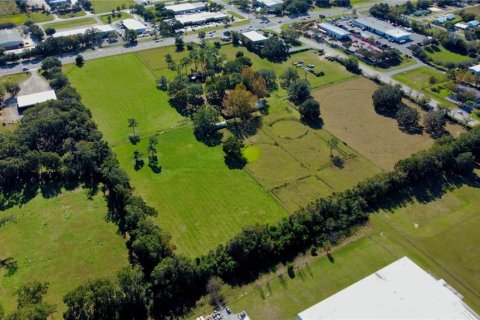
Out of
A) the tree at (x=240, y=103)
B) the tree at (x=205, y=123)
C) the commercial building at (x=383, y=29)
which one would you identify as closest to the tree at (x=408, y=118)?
the tree at (x=240, y=103)

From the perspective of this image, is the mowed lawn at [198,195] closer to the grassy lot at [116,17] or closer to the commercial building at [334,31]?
the commercial building at [334,31]

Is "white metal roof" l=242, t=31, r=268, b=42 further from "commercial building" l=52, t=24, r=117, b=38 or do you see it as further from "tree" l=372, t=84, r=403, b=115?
"tree" l=372, t=84, r=403, b=115

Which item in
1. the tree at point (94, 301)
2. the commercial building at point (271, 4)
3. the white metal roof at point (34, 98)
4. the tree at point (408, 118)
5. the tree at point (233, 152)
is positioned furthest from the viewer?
the commercial building at point (271, 4)

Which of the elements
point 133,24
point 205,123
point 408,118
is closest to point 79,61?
point 133,24

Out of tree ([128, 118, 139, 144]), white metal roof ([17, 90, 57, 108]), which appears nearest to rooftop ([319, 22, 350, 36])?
tree ([128, 118, 139, 144])

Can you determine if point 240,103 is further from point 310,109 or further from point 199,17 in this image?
point 199,17

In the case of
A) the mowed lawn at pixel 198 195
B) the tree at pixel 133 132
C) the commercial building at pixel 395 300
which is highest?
the commercial building at pixel 395 300
